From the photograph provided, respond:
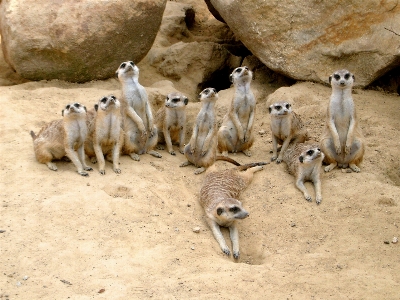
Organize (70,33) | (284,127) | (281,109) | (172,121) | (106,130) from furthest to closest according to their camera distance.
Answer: (70,33)
(172,121)
(284,127)
(281,109)
(106,130)

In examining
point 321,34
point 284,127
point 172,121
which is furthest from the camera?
point 321,34

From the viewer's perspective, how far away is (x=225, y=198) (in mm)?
4656

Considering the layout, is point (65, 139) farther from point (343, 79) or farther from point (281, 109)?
point (343, 79)

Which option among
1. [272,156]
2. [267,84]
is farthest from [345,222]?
[267,84]

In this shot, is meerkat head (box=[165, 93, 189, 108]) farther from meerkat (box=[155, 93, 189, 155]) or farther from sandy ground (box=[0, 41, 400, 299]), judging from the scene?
sandy ground (box=[0, 41, 400, 299])

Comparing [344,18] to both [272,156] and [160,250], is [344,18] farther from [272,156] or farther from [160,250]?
[160,250]

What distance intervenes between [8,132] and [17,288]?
7.38 ft

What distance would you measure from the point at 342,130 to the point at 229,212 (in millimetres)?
1713

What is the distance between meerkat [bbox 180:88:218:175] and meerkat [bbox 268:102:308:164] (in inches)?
23.3

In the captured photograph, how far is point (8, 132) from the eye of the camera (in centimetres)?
538

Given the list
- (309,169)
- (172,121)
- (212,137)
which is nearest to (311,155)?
(309,169)

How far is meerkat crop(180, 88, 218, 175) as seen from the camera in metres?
5.56

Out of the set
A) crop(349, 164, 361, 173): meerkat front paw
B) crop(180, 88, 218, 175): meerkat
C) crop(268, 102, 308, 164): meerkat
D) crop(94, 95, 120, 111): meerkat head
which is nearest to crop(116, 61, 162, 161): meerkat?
crop(180, 88, 218, 175): meerkat

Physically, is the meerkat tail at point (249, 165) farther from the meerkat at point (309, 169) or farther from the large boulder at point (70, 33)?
the large boulder at point (70, 33)
